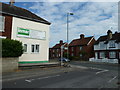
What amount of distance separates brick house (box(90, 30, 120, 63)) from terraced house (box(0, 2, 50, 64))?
20.9 m

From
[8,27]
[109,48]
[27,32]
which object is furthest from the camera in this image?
[109,48]

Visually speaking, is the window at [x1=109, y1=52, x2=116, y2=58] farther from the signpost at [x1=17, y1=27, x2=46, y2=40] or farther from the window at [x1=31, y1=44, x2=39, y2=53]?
the window at [x1=31, y1=44, x2=39, y2=53]

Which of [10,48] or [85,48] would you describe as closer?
[10,48]

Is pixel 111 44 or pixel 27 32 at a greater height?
pixel 27 32

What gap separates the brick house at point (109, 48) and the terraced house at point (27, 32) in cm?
2089

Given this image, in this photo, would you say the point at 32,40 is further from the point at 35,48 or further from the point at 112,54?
the point at 112,54

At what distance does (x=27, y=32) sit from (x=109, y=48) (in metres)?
26.3

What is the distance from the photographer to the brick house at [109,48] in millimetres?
31589

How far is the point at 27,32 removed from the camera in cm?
1733

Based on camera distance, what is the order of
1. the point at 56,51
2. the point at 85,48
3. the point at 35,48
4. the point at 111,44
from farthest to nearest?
the point at 56,51, the point at 85,48, the point at 111,44, the point at 35,48

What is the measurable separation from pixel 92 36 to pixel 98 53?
8.81 meters

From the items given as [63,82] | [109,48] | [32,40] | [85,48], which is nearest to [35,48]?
[32,40]

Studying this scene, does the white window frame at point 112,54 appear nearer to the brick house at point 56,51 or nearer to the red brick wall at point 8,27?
A: the brick house at point 56,51

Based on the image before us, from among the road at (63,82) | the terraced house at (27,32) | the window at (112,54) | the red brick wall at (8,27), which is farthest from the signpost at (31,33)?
the window at (112,54)
